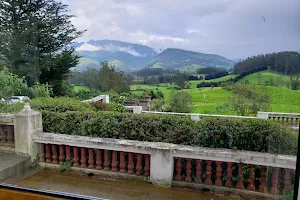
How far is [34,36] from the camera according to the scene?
2.99 metres

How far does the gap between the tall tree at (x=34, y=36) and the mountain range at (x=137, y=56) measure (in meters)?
0.29

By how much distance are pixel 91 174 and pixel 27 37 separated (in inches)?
79.2

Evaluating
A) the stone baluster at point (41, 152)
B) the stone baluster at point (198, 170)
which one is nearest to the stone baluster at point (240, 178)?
the stone baluster at point (198, 170)

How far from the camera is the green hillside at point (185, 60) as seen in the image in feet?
6.46

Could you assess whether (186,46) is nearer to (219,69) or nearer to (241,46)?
(219,69)

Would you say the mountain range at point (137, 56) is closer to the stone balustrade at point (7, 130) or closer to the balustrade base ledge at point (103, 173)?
the stone balustrade at point (7, 130)

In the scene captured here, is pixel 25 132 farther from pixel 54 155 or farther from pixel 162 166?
pixel 162 166

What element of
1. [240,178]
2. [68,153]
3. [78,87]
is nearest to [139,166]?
[68,153]

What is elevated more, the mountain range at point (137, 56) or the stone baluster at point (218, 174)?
the mountain range at point (137, 56)

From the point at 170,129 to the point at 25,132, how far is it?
1.40 meters

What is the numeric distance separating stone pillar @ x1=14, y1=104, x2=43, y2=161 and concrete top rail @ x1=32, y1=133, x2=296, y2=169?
60 mm

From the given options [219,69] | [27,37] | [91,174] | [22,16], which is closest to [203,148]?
[219,69]

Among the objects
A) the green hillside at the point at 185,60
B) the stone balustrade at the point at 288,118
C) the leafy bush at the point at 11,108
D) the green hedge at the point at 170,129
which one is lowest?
the green hedge at the point at 170,129

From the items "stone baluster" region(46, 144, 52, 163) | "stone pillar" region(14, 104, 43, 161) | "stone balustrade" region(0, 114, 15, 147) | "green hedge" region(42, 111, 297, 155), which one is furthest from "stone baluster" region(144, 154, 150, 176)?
"stone balustrade" region(0, 114, 15, 147)
